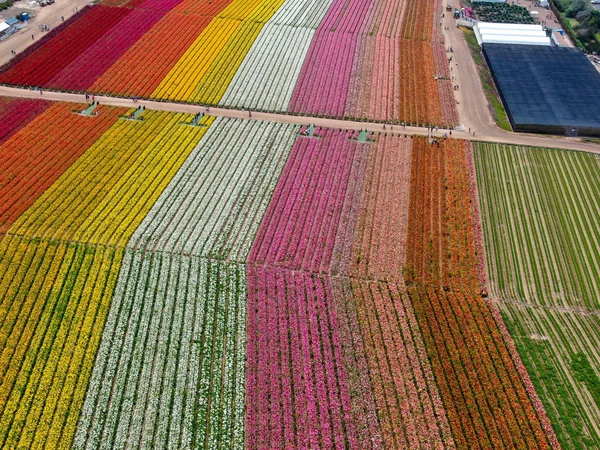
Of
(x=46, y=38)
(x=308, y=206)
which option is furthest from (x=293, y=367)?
(x=46, y=38)

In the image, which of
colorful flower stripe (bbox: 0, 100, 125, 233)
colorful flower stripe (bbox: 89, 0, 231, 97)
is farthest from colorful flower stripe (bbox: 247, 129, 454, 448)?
colorful flower stripe (bbox: 89, 0, 231, 97)

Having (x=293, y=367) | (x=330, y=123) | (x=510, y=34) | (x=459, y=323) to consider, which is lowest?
(x=293, y=367)

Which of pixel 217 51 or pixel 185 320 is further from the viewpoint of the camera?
pixel 217 51

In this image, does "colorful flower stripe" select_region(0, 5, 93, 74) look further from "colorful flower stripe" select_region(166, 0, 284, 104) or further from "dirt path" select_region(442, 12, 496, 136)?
"dirt path" select_region(442, 12, 496, 136)

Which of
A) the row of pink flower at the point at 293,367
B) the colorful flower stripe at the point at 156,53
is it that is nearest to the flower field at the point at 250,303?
the row of pink flower at the point at 293,367

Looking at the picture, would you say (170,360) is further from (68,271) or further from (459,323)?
(459,323)

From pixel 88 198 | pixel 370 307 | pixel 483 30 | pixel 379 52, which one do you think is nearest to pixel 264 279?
pixel 370 307
